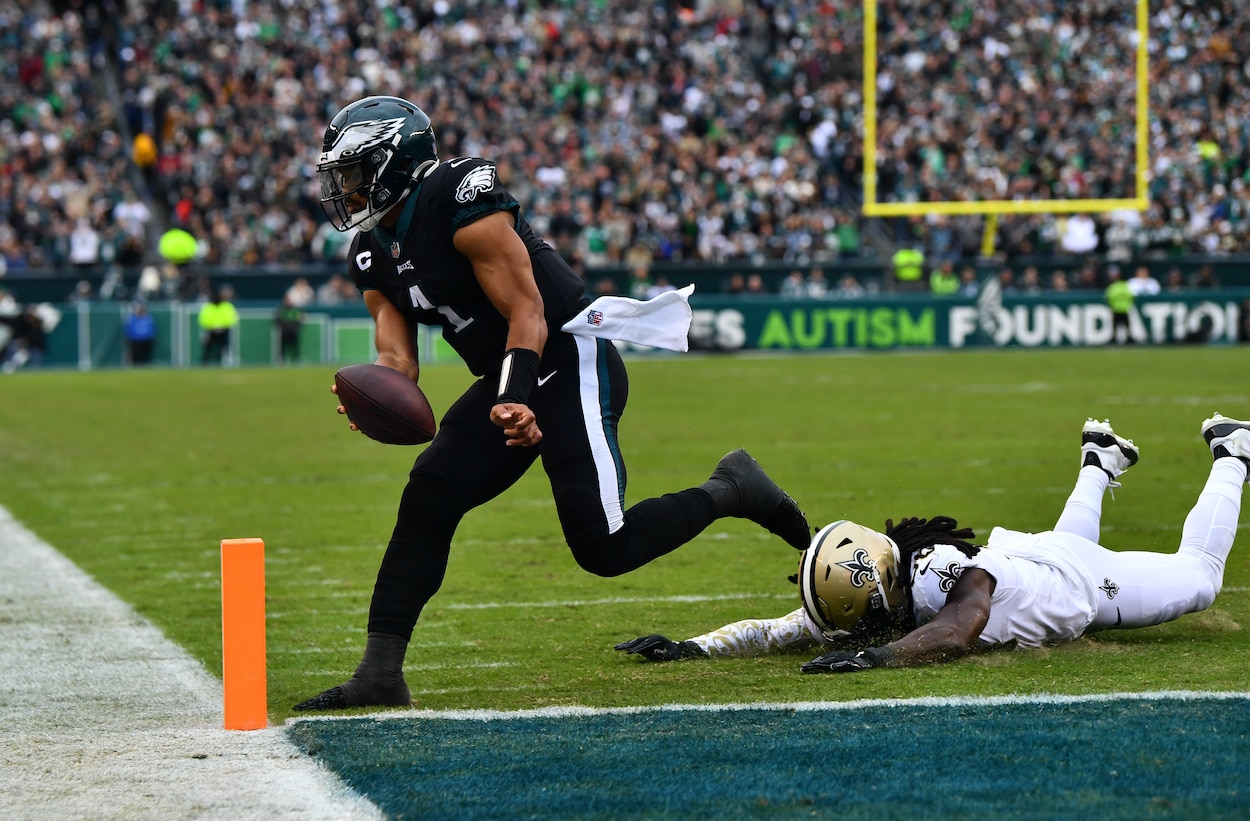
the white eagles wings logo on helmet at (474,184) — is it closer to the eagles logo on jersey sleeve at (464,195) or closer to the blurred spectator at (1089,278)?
the eagles logo on jersey sleeve at (464,195)

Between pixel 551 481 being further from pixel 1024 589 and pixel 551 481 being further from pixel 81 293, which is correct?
pixel 81 293

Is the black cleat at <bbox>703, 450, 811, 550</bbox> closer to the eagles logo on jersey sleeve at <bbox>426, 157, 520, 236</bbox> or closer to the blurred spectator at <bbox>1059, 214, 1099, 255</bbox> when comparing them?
the eagles logo on jersey sleeve at <bbox>426, 157, 520, 236</bbox>

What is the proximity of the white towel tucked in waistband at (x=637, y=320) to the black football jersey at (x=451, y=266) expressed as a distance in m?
0.06

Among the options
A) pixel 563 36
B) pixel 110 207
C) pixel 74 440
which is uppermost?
pixel 563 36

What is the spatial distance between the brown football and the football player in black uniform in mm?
82

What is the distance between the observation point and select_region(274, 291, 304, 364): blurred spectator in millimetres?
25728

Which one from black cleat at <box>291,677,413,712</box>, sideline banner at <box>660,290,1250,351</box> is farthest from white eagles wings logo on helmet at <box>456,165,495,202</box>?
sideline banner at <box>660,290,1250,351</box>

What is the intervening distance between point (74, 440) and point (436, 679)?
1022 centimetres

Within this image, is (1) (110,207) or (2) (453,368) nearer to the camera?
(2) (453,368)

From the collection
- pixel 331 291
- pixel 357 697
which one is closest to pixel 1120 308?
pixel 331 291

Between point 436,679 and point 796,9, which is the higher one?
point 796,9

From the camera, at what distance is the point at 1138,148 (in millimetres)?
20000

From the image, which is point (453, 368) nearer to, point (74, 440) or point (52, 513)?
point (74, 440)

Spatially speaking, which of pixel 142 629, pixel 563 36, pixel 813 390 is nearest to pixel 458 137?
pixel 563 36
